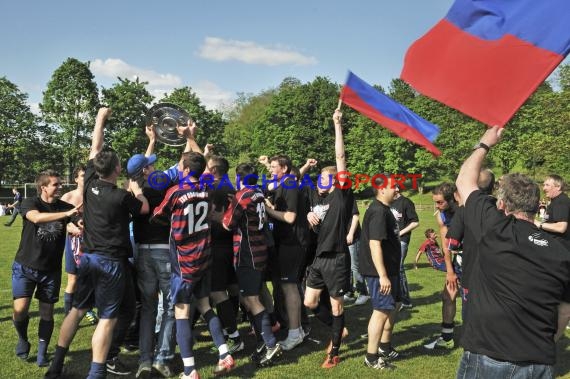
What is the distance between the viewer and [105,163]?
4598mm

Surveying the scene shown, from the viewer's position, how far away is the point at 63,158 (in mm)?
50594

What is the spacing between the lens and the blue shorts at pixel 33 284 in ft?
17.5

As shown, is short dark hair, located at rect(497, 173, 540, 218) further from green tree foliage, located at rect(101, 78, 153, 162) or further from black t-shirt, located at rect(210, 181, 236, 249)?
green tree foliage, located at rect(101, 78, 153, 162)

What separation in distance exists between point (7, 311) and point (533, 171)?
45.5 m

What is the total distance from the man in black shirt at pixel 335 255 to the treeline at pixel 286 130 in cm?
3880

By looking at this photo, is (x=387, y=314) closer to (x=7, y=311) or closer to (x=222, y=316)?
(x=222, y=316)

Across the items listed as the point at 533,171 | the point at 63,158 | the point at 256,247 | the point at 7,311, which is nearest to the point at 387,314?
the point at 256,247

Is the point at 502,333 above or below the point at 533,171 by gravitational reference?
below

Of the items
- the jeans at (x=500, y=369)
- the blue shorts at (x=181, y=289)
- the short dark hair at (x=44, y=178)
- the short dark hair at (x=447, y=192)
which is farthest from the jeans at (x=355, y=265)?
the jeans at (x=500, y=369)

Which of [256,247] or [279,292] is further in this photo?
[279,292]

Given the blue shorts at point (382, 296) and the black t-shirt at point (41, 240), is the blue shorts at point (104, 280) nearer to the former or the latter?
the black t-shirt at point (41, 240)

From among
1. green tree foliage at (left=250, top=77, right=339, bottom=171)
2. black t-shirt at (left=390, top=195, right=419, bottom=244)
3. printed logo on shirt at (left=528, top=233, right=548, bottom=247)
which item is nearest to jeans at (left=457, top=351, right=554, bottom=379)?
printed logo on shirt at (left=528, top=233, right=548, bottom=247)

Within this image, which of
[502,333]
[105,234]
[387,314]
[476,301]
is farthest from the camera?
[387,314]

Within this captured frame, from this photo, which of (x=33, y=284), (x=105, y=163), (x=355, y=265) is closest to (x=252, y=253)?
(x=105, y=163)
